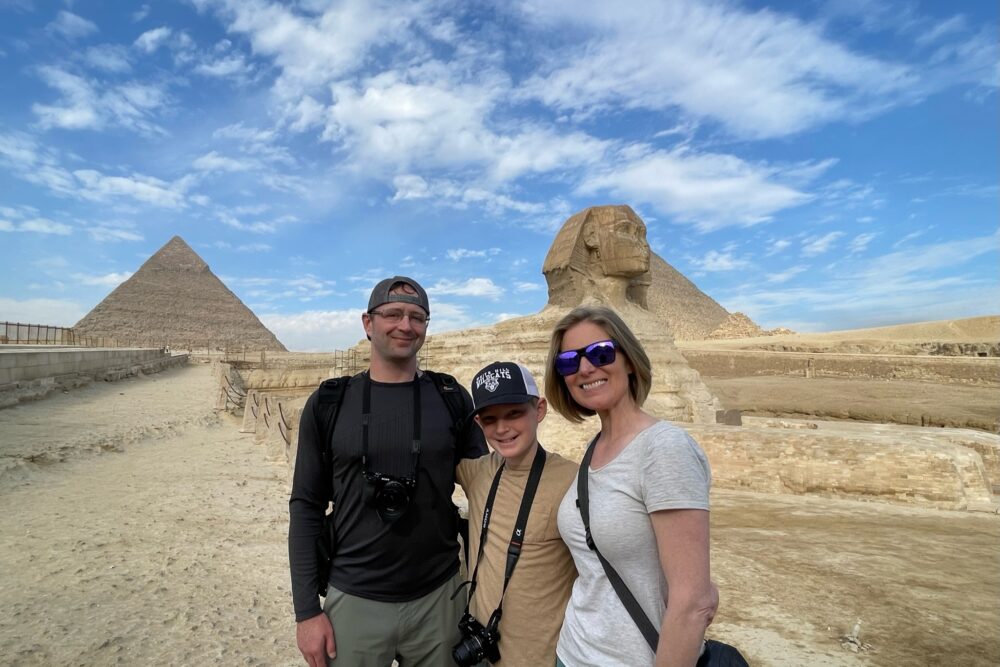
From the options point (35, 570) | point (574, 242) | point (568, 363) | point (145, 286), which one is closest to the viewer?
point (568, 363)

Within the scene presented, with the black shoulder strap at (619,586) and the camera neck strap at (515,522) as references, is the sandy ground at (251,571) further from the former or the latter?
the black shoulder strap at (619,586)

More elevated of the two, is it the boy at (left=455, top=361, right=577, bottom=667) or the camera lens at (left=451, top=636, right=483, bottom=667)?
the boy at (left=455, top=361, right=577, bottom=667)

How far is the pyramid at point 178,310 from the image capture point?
261 ft

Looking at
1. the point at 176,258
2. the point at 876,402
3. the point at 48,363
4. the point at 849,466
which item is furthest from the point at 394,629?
the point at 176,258

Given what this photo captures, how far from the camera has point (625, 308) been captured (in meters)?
8.88

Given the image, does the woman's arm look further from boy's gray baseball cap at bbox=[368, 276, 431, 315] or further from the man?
boy's gray baseball cap at bbox=[368, 276, 431, 315]

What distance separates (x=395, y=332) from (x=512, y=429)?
20.5 inches

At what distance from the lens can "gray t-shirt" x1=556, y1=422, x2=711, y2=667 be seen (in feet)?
3.43

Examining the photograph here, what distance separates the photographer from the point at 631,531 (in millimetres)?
1106

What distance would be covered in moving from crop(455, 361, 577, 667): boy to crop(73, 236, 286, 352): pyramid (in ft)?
277

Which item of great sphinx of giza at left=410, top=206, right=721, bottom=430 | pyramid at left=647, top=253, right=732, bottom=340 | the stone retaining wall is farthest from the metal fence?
Answer: pyramid at left=647, top=253, right=732, bottom=340

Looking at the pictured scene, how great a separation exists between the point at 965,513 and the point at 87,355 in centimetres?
1835

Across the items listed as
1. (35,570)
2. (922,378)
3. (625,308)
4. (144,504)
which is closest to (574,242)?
(625,308)

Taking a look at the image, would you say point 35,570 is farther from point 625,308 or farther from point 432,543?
point 625,308
